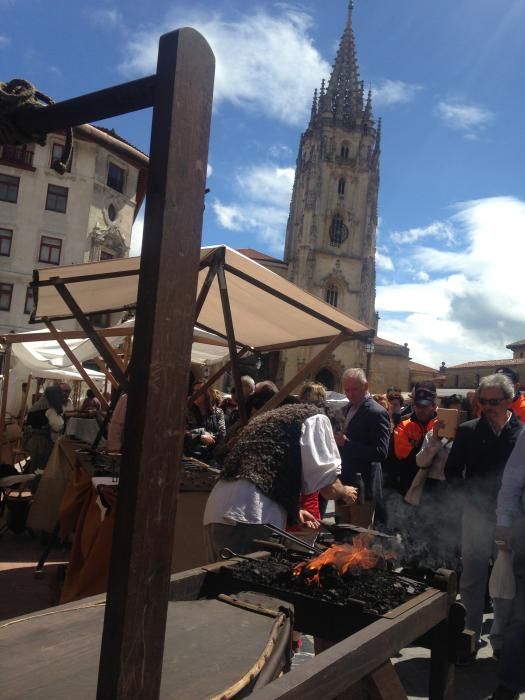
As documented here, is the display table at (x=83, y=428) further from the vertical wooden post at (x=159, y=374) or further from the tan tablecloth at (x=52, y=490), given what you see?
the vertical wooden post at (x=159, y=374)

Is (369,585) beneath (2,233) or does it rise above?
beneath

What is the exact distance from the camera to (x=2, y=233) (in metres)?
29.8

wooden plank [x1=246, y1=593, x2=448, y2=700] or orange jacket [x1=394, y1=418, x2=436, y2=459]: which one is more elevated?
orange jacket [x1=394, y1=418, x2=436, y2=459]

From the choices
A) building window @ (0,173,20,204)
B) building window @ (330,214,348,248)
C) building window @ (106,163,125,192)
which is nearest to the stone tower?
building window @ (330,214,348,248)

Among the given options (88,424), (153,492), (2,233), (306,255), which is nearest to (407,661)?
(153,492)

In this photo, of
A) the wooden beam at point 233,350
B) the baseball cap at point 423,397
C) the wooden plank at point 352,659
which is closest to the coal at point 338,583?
the wooden plank at point 352,659

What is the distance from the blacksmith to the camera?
3312 millimetres

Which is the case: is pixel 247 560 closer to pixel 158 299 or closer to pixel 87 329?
pixel 158 299

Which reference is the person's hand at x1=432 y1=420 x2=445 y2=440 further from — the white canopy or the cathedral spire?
the cathedral spire

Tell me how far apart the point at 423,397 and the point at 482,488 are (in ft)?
5.47

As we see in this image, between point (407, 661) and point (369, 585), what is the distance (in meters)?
1.96

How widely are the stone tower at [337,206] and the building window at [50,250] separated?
3018cm

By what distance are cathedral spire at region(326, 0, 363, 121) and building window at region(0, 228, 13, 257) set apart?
4817cm

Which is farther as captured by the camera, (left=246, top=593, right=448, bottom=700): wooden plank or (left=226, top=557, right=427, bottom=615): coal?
(left=226, top=557, right=427, bottom=615): coal
